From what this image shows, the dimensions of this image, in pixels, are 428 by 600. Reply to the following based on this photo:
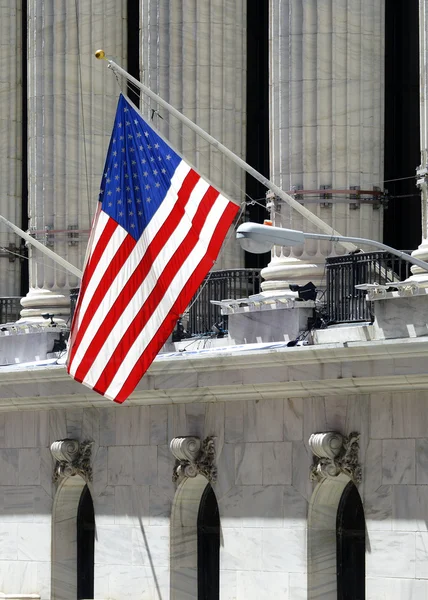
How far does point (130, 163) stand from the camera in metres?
39.3

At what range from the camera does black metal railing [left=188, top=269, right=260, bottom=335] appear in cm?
4406

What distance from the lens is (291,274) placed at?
42219mm

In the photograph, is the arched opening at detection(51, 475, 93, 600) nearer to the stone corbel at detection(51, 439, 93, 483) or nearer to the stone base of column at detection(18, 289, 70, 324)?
the stone corbel at detection(51, 439, 93, 483)

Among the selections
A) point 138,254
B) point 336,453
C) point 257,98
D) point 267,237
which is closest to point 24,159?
point 257,98

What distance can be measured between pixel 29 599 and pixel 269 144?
10.8 metres

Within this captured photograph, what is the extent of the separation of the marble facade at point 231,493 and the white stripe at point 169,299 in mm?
3221

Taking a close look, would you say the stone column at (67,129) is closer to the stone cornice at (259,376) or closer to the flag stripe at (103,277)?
the stone cornice at (259,376)

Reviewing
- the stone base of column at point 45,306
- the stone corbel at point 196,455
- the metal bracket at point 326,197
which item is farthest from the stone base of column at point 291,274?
the stone base of column at point 45,306

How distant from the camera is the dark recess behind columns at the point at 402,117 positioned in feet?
144

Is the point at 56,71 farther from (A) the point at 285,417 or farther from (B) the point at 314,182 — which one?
(A) the point at 285,417

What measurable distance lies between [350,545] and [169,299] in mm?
5730

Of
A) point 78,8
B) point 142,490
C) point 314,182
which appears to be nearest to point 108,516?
point 142,490

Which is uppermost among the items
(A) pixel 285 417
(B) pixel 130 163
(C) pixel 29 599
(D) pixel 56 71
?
(D) pixel 56 71

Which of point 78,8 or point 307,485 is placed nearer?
point 307,485
